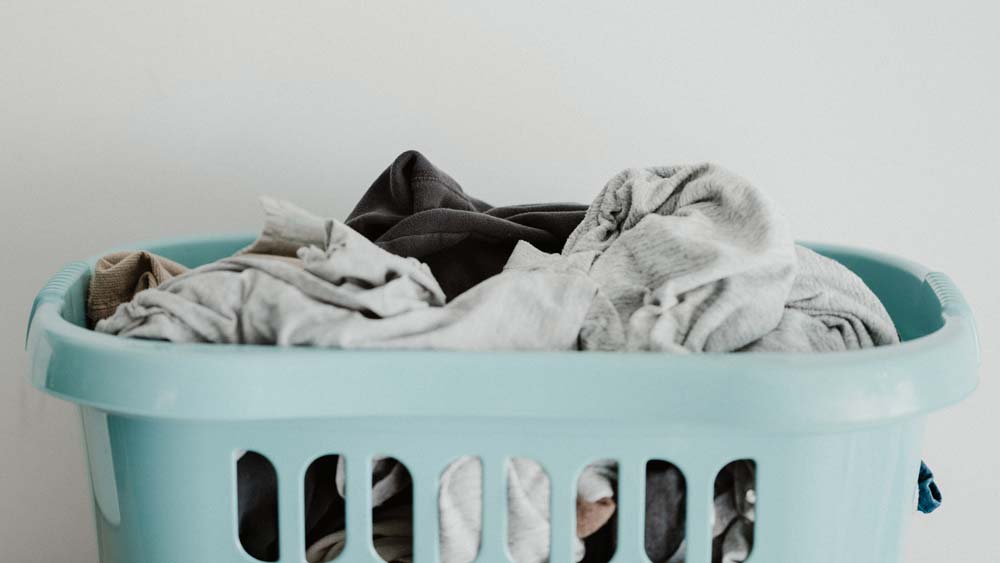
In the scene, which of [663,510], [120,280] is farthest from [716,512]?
[120,280]

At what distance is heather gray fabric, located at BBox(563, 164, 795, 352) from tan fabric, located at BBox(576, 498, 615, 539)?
91mm

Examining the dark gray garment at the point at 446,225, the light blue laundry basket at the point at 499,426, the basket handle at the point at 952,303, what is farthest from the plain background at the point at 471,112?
the light blue laundry basket at the point at 499,426

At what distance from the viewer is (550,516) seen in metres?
0.63

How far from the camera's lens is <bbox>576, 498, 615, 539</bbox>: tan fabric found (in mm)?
638

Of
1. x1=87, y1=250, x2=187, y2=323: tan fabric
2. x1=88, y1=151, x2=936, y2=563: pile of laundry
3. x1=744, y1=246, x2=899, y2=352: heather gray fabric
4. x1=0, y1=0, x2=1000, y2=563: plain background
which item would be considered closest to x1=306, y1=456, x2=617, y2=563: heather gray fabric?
x1=88, y1=151, x2=936, y2=563: pile of laundry

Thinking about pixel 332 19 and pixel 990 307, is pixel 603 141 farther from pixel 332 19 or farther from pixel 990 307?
pixel 990 307

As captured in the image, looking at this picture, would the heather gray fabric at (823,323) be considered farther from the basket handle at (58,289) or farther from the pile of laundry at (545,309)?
the basket handle at (58,289)

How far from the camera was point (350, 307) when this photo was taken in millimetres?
639

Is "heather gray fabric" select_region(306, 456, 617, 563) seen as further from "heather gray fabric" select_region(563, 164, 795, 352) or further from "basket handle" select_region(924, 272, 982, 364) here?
"basket handle" select_region(924, 272, 982, 364)

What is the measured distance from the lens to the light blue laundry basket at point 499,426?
0.59 metres

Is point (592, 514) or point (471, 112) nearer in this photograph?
point (592, 514)

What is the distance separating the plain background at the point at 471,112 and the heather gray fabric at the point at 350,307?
0.41 metres

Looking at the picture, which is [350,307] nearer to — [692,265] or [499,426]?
[499,426]

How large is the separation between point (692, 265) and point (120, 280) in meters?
0.41
